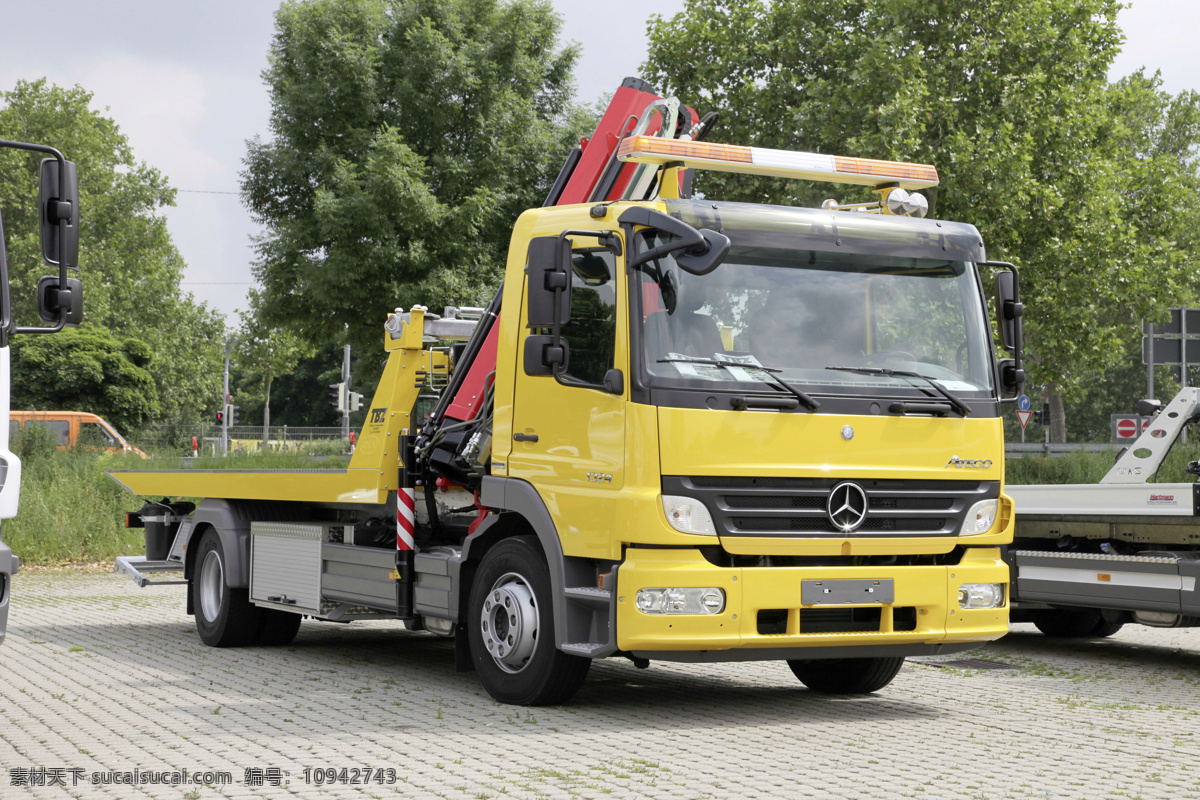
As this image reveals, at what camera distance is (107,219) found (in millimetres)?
55719

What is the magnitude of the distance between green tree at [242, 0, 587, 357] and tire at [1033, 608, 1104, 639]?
1484cm

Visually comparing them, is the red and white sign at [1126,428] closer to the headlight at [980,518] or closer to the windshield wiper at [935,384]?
the headlight at [980,518]

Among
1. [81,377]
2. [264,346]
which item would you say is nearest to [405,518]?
[264,346]

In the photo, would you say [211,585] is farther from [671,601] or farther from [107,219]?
[107,219]

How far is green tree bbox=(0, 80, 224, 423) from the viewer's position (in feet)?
166

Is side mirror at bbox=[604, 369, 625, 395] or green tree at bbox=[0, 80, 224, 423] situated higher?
green tree at bbox=[0, 80, 224, 423]

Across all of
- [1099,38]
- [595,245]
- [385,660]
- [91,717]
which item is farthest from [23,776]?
[1099,38]

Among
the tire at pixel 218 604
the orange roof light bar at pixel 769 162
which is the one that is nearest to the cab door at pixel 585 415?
the orange roof light bar at pixel 769 162

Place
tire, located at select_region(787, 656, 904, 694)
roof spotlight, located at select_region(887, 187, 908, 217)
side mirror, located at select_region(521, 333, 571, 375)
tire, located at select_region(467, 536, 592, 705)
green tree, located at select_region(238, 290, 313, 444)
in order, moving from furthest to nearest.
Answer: green tree, located at select_region(238, 290, 313, 444)
tire, located at select_region(787, 656, 904, 694)
roof spotlight, located at select_region(887, 187, 908, 217)
tire, located at select_region(467, 536, 592, 705)
side mirror, located at select_region(521, 333, 571, 375)

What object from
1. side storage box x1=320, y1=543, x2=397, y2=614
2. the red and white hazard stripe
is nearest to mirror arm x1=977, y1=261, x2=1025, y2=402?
the red and white hazard stripe

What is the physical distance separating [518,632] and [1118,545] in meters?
5.46

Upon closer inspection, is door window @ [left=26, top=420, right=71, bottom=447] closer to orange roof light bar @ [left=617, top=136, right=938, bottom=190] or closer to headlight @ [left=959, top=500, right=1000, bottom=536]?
orange roof light bar @ [left=617, top=136, right=938, bottom=190]

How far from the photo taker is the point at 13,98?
53812mm

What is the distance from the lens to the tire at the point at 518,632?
7.52 metres
